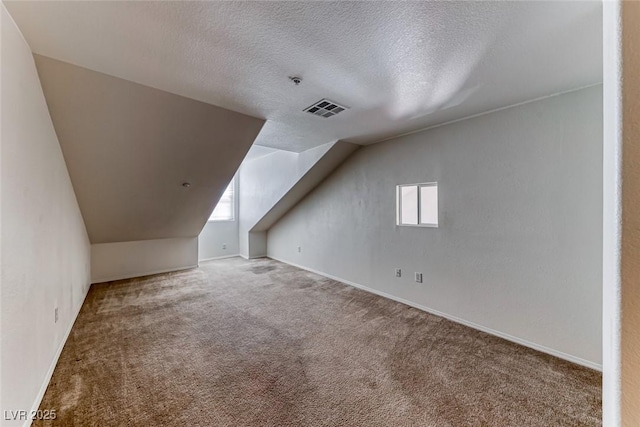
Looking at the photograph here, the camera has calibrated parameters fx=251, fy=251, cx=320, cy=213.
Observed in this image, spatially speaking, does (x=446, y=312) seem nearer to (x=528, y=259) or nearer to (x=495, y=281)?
(x=495, y=281)

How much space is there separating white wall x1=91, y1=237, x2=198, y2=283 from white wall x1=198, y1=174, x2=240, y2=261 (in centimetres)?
69

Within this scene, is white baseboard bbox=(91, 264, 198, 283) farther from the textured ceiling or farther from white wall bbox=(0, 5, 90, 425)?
the textured ceiling

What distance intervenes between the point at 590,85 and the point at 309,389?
335cm

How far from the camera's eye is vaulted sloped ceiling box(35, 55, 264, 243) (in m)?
2.13

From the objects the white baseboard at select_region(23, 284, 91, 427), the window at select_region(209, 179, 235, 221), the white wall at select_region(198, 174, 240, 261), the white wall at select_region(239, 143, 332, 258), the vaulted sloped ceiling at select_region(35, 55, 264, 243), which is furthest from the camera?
the window at select_region(209, 179, 235, 221)

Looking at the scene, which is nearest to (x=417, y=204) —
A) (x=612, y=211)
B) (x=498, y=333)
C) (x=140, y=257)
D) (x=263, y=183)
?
(x=498, y=333)

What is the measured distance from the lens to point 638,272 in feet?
1.51

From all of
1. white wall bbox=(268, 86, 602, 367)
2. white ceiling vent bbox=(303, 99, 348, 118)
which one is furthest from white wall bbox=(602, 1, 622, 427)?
white wall bbox=(268, 86, 602, 367)

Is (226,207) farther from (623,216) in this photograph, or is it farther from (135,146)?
(623,216)

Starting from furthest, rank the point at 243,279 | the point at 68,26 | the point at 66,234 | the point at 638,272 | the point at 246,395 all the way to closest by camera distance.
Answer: the point at 243,279
the point at 66,234
the point at 246,395
the point at 68,26
the point at 638,272

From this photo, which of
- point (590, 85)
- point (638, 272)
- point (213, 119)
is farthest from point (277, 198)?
point (638, 272)

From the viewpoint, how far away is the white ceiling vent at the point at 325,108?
2.52 m

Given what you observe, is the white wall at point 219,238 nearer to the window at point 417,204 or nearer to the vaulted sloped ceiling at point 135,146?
the vaulted sloped ceiling at point 135,146

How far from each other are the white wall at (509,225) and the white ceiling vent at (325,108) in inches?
51.2
